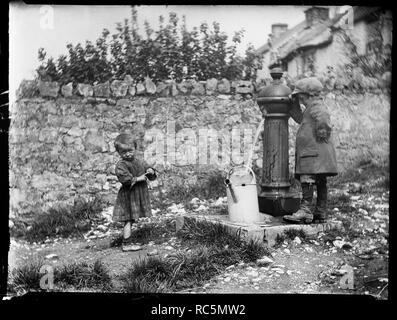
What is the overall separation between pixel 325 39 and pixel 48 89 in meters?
2.41

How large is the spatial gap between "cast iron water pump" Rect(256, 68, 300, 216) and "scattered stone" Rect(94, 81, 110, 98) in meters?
1.30

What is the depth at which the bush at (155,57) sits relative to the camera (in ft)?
17.1

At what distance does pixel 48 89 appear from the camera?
5.27 m

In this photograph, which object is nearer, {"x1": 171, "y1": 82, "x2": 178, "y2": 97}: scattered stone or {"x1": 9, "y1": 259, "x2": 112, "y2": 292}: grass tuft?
{"x1": 9, "y1": 259, "x2": 112, "y2": 292}: grass tuft

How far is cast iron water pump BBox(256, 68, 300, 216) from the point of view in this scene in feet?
17.2

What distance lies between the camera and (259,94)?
529 centimetres

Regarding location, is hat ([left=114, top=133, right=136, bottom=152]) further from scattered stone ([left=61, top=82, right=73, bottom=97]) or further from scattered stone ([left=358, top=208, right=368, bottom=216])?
scattered stone ([left=358, top=208, right=368, bottom=216])

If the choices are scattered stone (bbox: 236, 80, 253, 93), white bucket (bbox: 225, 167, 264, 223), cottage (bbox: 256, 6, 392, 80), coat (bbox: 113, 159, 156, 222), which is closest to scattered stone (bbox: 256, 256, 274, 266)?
white bucket (bbox: 225, 167, 264, 223)

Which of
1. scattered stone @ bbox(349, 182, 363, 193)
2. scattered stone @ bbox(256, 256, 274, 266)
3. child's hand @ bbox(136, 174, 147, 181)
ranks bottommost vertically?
scattered stone @ bbox(256, 256, 274, 266)

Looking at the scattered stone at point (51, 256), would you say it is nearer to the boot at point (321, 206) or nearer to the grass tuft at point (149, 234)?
the grass tuft at point (149, 234)

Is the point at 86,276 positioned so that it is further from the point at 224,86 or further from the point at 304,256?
the point at 224,86

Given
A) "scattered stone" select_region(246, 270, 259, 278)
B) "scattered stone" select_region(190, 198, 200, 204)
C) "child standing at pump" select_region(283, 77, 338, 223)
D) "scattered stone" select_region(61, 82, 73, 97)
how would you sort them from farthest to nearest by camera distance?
"scattered stone" select_region(190, 198, 200, 204), "scattered stone" select_region(61, 82, 73, 97), "child standing at pump" select_region(283, 77, 338, 223), "scattered stone" select_region(246, 270, 259, 278)

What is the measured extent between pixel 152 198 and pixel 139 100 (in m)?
0.86

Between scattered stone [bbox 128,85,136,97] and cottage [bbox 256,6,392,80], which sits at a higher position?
cottage [bbox 256,6,392,80]
